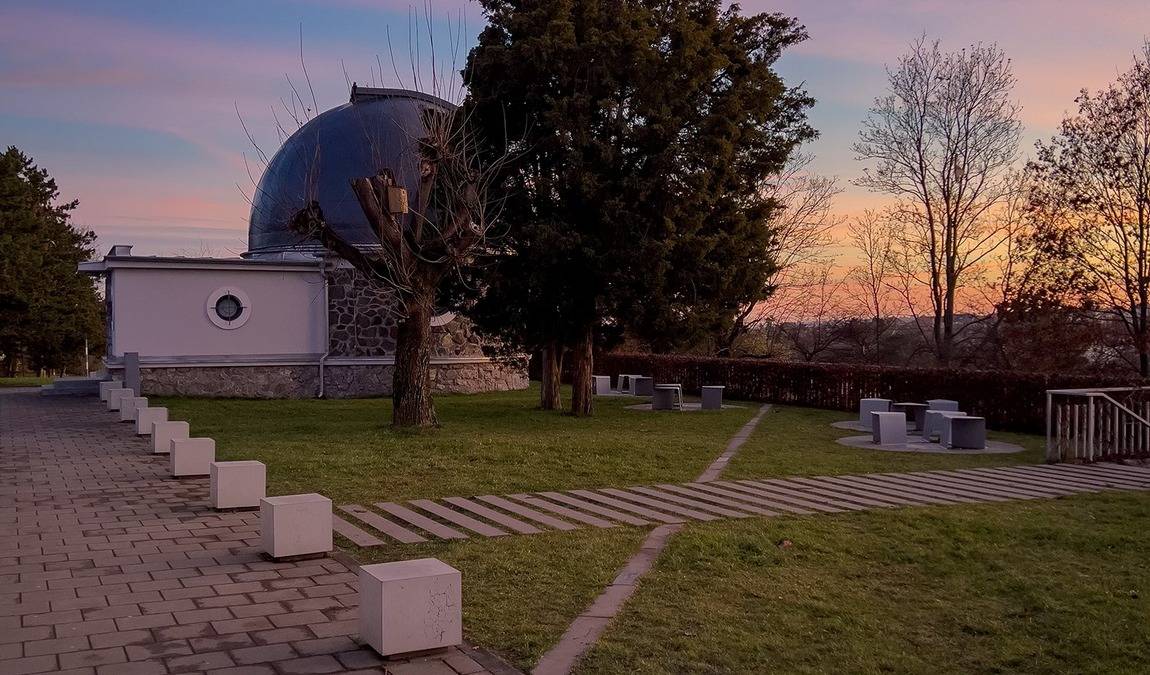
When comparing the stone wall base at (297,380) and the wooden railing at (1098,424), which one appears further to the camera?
the stone wall base at (297,380)

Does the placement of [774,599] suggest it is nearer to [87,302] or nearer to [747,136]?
[747,136]

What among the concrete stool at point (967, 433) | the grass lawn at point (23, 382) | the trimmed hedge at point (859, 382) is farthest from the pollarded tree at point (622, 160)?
the grass lawn at point (23, 382)

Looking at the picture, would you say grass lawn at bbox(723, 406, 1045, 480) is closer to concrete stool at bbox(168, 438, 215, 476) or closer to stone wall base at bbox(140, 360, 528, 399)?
concrete stool at bbox(168, 438, 215, 476)

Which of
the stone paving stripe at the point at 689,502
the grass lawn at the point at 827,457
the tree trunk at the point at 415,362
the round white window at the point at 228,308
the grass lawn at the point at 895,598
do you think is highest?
the round white window at the point at 228,308

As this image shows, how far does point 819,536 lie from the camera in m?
8.09

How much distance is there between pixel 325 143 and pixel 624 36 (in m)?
11.8

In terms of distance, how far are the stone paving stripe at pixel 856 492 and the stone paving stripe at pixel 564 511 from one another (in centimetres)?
313

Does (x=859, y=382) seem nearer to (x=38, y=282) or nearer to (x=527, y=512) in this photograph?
(x=527, y=512)

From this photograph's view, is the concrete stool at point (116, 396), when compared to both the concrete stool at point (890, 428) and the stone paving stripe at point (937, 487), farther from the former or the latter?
the stone paving stripe at point (937, 487)

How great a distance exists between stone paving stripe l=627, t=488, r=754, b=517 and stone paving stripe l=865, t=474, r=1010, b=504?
2714 mm

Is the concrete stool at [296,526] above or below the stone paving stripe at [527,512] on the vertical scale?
above

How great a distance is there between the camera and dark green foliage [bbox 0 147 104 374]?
39.9m

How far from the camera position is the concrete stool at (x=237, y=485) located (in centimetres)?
920

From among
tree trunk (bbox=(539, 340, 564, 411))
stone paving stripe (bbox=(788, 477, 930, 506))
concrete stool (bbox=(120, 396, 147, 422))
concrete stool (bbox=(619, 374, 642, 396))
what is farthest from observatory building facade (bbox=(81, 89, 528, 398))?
stone paving stripe (bbox=(788, 477, 930, 506))
